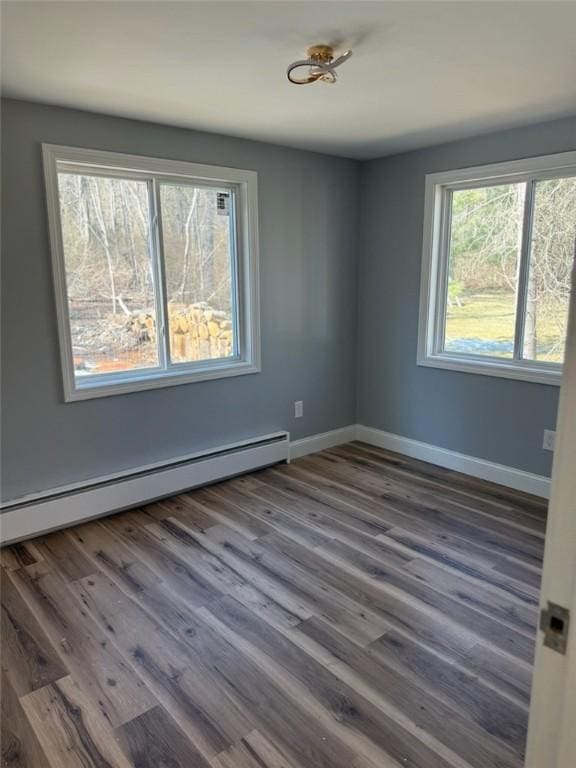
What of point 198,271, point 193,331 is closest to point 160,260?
point 198,271

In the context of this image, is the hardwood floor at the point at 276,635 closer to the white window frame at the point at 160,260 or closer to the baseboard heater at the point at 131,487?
the baseboard heater at the point at 131,487

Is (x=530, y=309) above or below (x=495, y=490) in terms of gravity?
above

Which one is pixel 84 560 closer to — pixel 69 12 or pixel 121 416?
pixel 121 416

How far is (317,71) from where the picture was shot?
2.17 m

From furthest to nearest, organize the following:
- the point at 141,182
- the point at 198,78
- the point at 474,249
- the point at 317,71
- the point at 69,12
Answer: the point at 474,249
the point at 141,182
the point at 198,78
the point at 317,71
the point at 69,12

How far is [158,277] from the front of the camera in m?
3.28

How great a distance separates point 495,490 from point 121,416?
8.31 feet

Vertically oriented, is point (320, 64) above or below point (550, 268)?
above

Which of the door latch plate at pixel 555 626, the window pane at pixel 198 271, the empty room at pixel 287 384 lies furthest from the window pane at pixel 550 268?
the door latch plate at pixel 555 626

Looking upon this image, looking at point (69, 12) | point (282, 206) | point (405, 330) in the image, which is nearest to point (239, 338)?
point (282, 206)

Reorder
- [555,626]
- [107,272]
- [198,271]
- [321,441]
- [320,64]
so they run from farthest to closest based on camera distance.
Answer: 1. [321,441]
2. [198,271]
3. [107,272]
4. [320,64]
5. [555,626]

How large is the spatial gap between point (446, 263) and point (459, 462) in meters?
1.48

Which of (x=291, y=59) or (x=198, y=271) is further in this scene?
(x=198, y=271)

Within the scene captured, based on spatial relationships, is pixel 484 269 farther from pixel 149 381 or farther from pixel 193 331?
pixel 149 381
